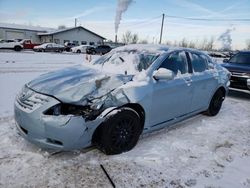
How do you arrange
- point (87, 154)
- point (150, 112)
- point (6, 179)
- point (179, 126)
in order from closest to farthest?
point (6, 179) → point (87, 154) → point (150, 112) → point (179, 126)

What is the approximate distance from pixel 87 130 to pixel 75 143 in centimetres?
22

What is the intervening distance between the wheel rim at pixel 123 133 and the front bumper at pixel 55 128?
36cm

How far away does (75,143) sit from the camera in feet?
10.6

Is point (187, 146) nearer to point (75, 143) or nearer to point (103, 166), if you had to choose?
point (103, 166)

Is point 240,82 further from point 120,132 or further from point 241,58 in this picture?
point 120,132

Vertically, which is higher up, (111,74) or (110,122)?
(111,74)

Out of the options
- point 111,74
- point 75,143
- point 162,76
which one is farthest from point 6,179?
point 162,76

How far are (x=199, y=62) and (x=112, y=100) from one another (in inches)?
104

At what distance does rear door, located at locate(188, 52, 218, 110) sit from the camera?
195 inches

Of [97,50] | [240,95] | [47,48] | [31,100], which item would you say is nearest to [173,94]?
[31,100]

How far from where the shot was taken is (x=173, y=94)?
4316 mm

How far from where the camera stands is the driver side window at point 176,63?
4340 mm

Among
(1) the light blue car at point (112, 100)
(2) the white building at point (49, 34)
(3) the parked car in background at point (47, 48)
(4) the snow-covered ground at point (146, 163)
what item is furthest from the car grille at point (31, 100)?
(2) the white building at point (49, 34)

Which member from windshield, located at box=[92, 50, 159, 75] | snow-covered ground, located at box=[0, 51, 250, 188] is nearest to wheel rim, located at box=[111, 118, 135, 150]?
snow-covered ground, located at box=[0, 51, 250, 188]
